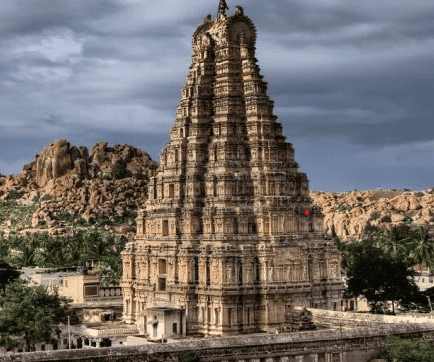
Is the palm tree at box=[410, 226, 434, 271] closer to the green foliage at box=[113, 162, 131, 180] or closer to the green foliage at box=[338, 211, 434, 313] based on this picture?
the green foliage at box=[338, 211, 434, 313]

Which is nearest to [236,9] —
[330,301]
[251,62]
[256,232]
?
[251,62]

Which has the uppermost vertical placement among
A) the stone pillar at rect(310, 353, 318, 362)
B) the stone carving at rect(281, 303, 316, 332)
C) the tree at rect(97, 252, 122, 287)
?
the tree at rect(97, 252, 122, 287)

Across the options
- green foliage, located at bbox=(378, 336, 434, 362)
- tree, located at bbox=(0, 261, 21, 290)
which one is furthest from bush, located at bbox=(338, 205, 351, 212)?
green foliage, located at bbox=(378, 336, 434, 362)

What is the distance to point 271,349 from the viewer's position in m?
47.4

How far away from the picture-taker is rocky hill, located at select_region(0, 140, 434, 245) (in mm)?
143875

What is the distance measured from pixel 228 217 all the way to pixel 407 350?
18.4 m

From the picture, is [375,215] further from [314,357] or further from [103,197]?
[314,357]

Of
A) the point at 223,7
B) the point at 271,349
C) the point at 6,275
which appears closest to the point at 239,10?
the point at 223,7

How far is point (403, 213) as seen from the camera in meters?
145

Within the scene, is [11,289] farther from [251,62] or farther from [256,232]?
[251,62]

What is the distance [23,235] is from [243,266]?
9055cm

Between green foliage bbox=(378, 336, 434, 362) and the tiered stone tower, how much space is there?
11.9m

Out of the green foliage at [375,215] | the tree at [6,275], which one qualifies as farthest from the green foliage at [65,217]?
the tree at [6,275]

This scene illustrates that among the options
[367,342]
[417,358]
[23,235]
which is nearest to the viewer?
[417,358]
